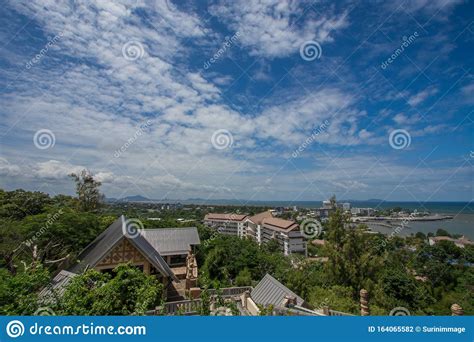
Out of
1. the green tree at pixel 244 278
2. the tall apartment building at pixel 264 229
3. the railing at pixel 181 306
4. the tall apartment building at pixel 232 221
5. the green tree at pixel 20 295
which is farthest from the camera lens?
the tall apartment building at pixel 232 221

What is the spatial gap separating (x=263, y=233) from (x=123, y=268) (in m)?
32.0

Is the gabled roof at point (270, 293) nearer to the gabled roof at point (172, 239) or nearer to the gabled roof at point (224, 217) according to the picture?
the gabled roof at point (172, 239)

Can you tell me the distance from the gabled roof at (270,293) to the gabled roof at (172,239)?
7.39 m

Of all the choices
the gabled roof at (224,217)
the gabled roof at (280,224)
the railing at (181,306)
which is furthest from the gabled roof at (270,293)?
the gabled roof at (224,217)

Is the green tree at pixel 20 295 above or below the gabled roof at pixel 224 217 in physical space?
below

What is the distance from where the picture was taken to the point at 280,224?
3130cm

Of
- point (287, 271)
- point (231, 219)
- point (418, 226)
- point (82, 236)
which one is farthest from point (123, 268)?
point (231, 219)

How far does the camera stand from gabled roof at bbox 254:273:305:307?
16.9ft

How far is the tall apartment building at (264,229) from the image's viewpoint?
28812 millimetres

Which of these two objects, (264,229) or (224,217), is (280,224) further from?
(224,217)

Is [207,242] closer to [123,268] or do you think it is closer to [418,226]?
[123,268]

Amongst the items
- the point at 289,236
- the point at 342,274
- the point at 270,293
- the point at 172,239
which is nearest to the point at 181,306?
the point at 270,293

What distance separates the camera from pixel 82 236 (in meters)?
8.77

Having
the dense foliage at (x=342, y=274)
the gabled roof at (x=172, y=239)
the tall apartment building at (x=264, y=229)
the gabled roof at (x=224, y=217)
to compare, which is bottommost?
the dense foliage at (x=342, y=274)
